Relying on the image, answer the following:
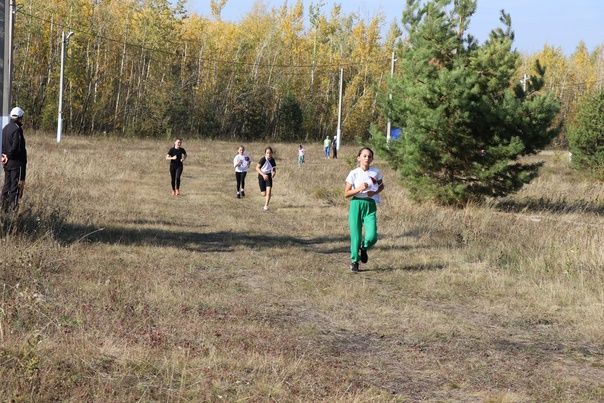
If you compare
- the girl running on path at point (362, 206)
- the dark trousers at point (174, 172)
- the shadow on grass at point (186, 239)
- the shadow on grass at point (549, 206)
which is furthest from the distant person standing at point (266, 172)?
the girl running on path at point (362, 206)

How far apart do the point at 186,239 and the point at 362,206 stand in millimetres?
3557

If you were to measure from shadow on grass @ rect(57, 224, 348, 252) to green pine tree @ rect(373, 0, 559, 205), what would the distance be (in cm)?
732

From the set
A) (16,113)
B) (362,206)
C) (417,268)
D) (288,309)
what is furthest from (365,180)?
(16,113)

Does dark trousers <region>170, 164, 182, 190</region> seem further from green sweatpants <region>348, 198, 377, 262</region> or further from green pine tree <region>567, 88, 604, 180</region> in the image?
green pine tree <region>567, 88, 604, 180</region>

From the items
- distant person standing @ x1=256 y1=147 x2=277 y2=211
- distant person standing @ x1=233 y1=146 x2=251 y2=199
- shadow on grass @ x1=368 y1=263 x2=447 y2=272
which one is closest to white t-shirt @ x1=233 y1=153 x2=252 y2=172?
distant person standing @ x1=233 y1=146 x2=251 y2=199

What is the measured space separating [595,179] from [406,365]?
30.2 meters

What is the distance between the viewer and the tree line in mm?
64312

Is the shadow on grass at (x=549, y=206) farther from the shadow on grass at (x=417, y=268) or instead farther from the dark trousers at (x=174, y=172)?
the shadow on grass at (x=417, y=268)

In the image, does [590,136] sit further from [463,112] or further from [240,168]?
[240,168]

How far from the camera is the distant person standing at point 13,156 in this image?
1102 cm

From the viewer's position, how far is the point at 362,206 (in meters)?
10.4

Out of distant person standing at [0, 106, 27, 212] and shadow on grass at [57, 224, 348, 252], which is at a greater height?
distant person standing at [0, 106, 27, 212]

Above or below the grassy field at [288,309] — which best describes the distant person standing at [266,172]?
above

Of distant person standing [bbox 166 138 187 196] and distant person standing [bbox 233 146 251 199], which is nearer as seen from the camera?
distant person standing [bbox 166 138 187 196]
